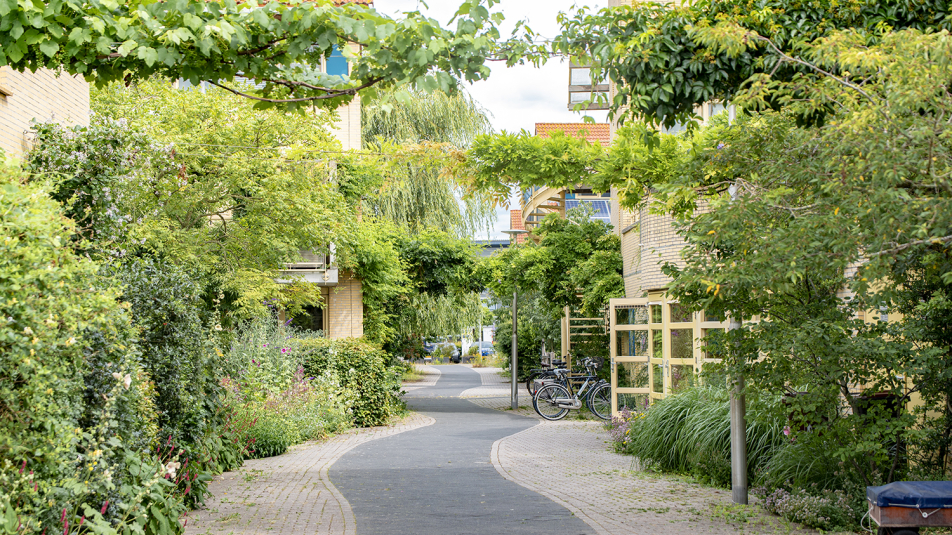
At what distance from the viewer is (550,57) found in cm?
681

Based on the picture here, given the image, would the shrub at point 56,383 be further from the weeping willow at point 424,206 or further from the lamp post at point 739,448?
the weeping willow at point 424,206

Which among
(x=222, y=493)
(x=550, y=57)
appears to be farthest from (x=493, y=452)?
(x=550, y=57)

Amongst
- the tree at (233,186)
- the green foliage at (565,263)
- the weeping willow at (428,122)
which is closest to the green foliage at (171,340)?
the tree at (233,186)

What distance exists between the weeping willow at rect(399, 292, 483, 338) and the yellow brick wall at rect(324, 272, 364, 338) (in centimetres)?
391

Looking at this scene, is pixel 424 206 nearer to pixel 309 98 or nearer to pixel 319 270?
pixel 319 270

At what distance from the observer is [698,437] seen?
970 centimetres

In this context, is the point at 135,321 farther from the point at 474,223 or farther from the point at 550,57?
the point at 474,223

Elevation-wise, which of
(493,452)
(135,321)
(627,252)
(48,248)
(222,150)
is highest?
(222,150)

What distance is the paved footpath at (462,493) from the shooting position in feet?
23.8

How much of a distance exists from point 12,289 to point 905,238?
16.2ft

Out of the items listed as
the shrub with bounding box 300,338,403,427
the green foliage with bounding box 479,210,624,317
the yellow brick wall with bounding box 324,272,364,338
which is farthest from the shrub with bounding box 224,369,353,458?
the green foliage with bounding box 479,210,624,317

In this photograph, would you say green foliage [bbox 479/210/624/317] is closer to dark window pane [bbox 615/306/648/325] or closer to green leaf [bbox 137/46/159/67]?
dark window pane [bbox 615/306/648/325]

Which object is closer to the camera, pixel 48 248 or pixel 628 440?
pixel 48 248

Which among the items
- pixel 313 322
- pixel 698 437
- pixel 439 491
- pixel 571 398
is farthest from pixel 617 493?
pixel 313 322
